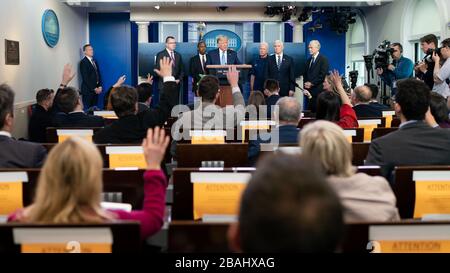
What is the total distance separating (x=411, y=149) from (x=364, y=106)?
2930mm

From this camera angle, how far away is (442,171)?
2.50 metres

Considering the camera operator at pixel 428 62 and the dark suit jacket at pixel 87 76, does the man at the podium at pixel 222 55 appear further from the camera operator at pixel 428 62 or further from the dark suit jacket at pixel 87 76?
the camera operator at pixel 428 62

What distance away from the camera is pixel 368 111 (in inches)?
232

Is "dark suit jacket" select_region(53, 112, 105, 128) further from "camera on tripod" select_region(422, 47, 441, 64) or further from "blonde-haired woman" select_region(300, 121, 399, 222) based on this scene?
"camera on tripod" select_region(422, 47, 441, 64)

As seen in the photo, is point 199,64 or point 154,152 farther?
point 199,64

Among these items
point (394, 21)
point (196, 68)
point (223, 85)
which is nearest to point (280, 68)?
point (223, 85)

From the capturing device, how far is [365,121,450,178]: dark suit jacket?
306 centimetres

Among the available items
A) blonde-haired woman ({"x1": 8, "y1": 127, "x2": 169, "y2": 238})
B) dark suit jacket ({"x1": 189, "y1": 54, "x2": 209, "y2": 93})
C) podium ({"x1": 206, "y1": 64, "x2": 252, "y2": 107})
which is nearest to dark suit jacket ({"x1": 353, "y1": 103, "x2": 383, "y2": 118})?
podium ({"x1": 206, "y1": 64, "x2": 252, "y2": 107})

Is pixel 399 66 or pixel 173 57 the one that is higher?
pixel 173 57

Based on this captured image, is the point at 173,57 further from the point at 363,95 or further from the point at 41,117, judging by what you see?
the point at 363,95

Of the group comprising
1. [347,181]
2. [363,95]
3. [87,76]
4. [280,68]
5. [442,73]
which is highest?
[280,68]

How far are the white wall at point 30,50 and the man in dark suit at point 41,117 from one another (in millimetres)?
1941
